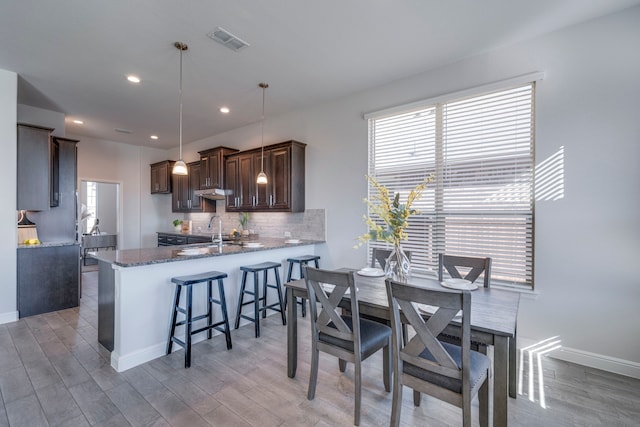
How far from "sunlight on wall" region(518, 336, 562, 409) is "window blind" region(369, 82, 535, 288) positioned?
57 cm

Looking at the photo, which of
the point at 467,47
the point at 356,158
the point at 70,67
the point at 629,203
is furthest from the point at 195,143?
the point at 629,203

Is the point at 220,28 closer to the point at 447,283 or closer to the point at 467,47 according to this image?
the point at 467,47

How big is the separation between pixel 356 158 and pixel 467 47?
5.89 feet

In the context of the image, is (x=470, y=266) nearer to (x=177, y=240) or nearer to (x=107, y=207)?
(x=177, y=240)

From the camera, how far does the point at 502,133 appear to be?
10.2 ft

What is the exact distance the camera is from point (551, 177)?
9.31ft

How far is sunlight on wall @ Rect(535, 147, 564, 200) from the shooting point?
2789 mm

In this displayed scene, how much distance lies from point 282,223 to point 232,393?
3.14 meters

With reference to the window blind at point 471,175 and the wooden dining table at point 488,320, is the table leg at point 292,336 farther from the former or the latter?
the window blind at point 471,175

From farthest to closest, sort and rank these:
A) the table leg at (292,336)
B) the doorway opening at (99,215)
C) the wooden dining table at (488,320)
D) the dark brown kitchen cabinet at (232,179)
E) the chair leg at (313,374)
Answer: the doorway opening at (99,215) < the dark brown kitchen cabinet at (232,179) < the table leg at (292,336) < the chair leg at (313,374) < the wooden dining table at (488,320)

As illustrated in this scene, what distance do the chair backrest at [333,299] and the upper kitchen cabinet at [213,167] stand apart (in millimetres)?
4162

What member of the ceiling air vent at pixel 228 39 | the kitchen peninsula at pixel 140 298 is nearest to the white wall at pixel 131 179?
the kitchen peninsula at pixel 140 298

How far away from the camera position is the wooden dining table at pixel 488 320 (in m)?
1.58

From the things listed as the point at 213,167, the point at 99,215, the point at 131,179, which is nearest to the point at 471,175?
the point at 213,167
